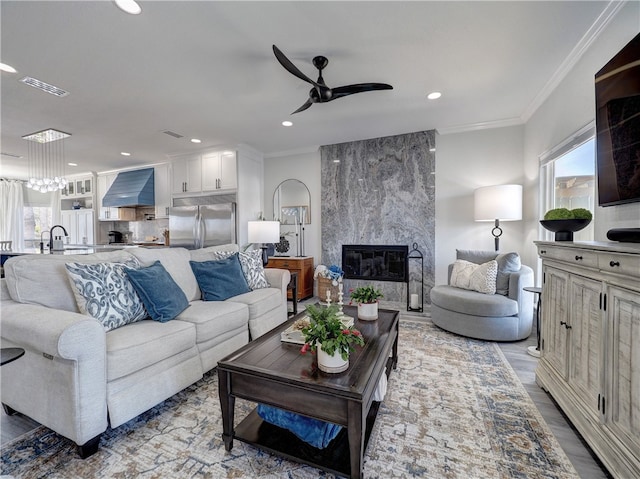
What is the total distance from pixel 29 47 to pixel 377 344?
344 cm

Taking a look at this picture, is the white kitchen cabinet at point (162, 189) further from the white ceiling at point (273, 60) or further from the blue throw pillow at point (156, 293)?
the blue throw pillow at point (156, 293)

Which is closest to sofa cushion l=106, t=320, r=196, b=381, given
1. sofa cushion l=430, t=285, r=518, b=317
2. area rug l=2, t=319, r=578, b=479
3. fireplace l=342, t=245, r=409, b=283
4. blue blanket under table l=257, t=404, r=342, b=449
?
area rug l=2, t=319, r=578, b=479

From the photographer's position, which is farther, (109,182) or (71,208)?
(71,208)

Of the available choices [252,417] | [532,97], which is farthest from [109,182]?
[532,97]

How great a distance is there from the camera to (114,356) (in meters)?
1.49

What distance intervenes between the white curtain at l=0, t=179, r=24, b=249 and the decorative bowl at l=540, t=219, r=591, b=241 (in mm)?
10670

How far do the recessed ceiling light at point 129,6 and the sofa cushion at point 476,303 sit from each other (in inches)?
143

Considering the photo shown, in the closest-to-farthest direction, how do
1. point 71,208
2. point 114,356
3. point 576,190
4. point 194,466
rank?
point 194,466, point 114,356, point 576,190, point 71,208

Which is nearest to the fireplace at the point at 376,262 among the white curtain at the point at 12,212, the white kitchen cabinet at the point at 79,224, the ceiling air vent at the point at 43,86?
the ceiling air vent at the point at 43,86

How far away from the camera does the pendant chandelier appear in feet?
13.7

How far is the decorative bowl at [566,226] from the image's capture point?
70.9 inches

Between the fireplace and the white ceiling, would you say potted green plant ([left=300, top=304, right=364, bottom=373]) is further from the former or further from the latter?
the fireplace

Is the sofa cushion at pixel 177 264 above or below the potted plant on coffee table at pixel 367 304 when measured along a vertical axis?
above

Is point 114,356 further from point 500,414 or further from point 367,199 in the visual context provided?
point 367,199
